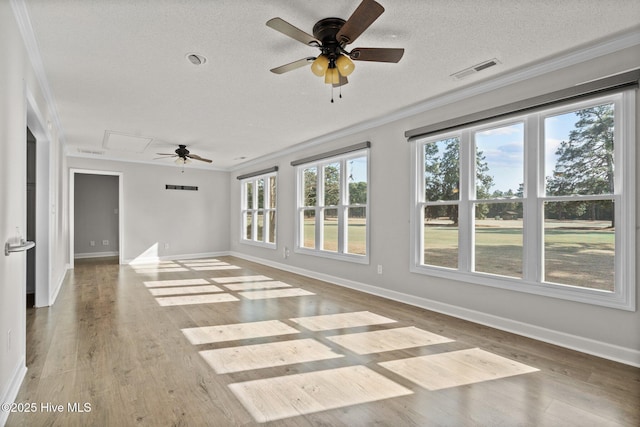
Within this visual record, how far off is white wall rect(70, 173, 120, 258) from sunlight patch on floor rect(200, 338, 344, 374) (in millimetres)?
8314

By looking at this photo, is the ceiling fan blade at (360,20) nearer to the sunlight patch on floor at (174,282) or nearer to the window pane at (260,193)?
the sunlight patch on floor at (174,282)

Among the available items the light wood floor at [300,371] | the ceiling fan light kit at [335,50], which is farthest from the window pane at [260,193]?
the ceiling fan light kit at [335,50]

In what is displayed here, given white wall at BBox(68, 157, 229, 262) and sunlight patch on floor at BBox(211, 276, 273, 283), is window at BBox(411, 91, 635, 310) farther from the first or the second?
white wall at BBox(68, 157, 229, 262)

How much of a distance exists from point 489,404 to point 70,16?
12.7 feet

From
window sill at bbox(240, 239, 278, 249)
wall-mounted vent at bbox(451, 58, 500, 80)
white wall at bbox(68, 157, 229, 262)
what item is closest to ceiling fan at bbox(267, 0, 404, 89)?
wall-mounted vent at bbox(451, 58, 500, 80)

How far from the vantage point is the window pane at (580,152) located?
111 inches

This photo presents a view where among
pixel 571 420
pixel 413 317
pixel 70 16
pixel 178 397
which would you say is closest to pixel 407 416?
pixel 571 420

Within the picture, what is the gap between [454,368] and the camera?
2543mm

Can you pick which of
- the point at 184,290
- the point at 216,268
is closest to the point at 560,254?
the point at 184,290

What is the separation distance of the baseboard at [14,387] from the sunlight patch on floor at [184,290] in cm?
248

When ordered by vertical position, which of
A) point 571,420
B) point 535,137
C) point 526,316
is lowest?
point 571,420

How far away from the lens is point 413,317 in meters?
3.80

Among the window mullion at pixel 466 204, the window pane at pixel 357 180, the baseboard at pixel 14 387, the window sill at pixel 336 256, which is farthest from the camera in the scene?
the window pane at pixel 357 180

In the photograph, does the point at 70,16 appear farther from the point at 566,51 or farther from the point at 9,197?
the point at 566,51
